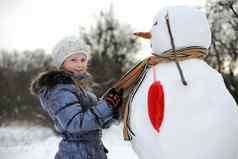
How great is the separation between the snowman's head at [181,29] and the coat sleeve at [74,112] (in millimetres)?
454

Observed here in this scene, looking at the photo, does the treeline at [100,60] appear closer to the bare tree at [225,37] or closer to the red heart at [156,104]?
the bare tree at [225,37]

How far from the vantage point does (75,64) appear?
3023 millimetres

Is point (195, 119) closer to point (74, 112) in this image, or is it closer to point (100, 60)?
point (74, 112)

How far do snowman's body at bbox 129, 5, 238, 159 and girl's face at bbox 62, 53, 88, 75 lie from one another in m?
0.57

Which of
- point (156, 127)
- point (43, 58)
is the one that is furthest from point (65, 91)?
point (43, 58)

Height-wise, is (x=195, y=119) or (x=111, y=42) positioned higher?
(x=195, y=119)

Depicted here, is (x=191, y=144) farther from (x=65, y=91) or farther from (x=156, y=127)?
(x=65, y=91)

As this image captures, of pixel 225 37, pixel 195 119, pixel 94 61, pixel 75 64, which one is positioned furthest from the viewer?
pixel 94 61

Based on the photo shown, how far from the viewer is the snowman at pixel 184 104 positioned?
2604mm

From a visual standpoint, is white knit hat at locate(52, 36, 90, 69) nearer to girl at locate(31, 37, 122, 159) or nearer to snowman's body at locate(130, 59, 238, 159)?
girl at locate(31, 37, 122, 159)

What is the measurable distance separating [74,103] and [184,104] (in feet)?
2.07

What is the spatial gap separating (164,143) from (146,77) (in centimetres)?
40

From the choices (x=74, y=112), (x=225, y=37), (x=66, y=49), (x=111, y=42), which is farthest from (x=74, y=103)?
(x=111, y=42)

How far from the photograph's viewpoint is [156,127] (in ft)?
8.66
